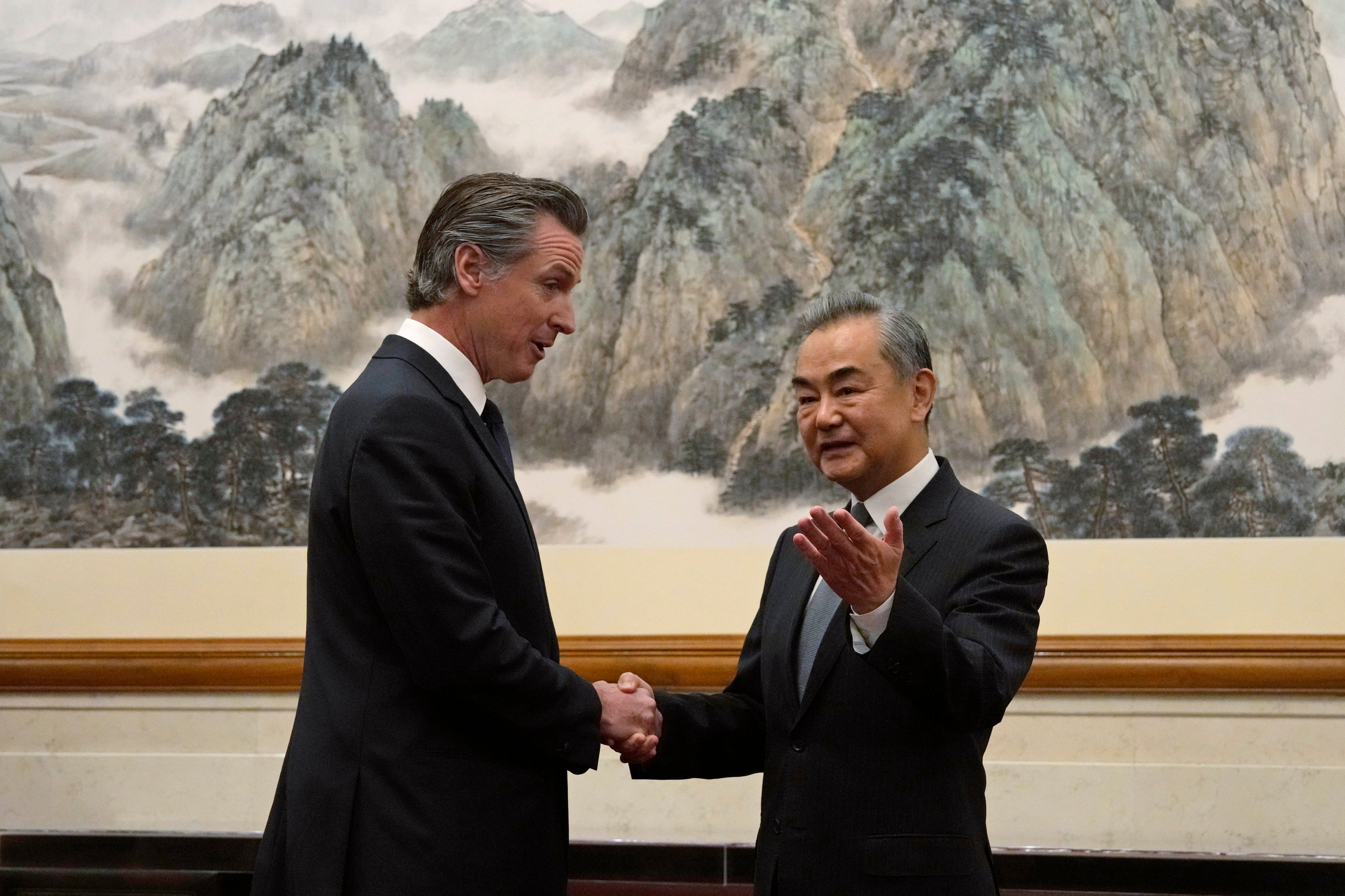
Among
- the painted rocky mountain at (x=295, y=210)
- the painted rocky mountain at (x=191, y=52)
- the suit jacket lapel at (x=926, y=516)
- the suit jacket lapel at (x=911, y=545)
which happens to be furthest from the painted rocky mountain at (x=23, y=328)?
the suit jacket lapel at (x=926, y=516)

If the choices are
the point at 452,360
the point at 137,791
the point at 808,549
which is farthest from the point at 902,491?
the point at 137,791

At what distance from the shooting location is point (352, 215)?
5.02 m

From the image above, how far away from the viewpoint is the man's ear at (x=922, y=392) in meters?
2.79

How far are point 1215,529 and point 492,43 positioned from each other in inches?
124

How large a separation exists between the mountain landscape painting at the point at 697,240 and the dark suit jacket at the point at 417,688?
2261 mm

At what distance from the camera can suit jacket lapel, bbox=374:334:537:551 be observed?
2.56 meters

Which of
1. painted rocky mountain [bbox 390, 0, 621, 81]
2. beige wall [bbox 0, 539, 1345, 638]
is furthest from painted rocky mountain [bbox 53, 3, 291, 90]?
beige wall [bbox 0, 539, 1345, 638]

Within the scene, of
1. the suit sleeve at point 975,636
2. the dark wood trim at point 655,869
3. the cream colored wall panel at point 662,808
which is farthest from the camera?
the cream colored wall panel at point 662,808

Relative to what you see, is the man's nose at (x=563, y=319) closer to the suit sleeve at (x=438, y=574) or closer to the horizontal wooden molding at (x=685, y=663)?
the suit sleeve at (x=438, y=574)

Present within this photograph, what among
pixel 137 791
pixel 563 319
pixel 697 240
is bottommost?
pixel 137 791

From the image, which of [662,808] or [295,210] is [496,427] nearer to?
[662,808]

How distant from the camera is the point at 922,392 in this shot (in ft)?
Answer: 9.19

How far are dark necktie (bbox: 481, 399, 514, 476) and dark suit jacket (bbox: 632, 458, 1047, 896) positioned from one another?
72 cm

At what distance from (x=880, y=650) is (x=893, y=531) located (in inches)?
8.6
